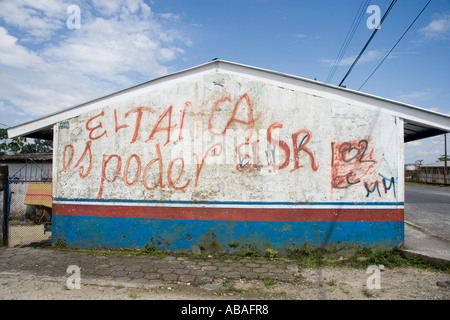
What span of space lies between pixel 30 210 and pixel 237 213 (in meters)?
11.3

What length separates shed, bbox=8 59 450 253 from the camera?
20.1ft

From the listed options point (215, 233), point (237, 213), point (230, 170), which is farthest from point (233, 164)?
point (215, 233)

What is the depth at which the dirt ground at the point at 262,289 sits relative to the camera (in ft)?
14.7

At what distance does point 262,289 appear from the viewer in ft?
15.7

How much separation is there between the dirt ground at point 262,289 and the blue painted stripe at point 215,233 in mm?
949

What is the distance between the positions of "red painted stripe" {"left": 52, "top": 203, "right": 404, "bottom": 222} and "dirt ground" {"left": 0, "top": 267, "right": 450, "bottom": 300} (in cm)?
121

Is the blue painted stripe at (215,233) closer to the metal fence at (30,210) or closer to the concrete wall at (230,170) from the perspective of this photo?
the concrete wall at (230,170)

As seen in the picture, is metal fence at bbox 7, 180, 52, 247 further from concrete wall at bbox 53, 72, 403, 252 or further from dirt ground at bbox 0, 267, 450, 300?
dirt ground at bbox 0, 267, 450, 300

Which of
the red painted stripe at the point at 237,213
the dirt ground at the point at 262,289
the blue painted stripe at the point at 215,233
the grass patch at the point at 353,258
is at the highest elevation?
the red painted stripe at the point at 237,213

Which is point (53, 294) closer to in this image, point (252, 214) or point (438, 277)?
point (252, 214)

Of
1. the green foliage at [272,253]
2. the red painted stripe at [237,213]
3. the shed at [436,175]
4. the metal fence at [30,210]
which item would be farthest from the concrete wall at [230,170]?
the shed at [436,175]

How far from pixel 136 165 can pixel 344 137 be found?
4.58 m

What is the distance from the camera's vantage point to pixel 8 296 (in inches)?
175
